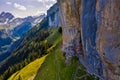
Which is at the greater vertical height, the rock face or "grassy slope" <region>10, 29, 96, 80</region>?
the rock face

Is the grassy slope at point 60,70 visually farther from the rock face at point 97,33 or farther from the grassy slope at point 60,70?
the rock face at point 97,33

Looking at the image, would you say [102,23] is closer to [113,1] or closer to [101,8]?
[101,8]

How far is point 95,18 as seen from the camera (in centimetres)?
6041

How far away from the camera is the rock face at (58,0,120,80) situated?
2085 inches

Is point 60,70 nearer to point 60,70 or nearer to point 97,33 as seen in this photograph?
point 60,70

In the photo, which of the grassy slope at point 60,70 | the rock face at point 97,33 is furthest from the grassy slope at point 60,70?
the rock face at point 97,33

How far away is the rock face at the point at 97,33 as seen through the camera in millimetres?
52969

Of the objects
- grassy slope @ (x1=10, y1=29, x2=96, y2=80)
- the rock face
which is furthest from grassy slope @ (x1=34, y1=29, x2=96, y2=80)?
the rock face

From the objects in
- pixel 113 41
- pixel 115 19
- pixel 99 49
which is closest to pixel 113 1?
pixel 115 19

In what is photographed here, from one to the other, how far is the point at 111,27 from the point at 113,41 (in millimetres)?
2971

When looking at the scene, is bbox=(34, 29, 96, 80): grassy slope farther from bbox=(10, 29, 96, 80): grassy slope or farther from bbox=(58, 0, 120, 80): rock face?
bbox=(58, 0, 120, 80): rock face

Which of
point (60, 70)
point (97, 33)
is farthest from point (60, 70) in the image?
point (97, 33)

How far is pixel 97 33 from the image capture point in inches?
2370

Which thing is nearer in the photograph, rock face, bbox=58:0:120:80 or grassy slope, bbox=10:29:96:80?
rock face, bbox=58:0:120:80
